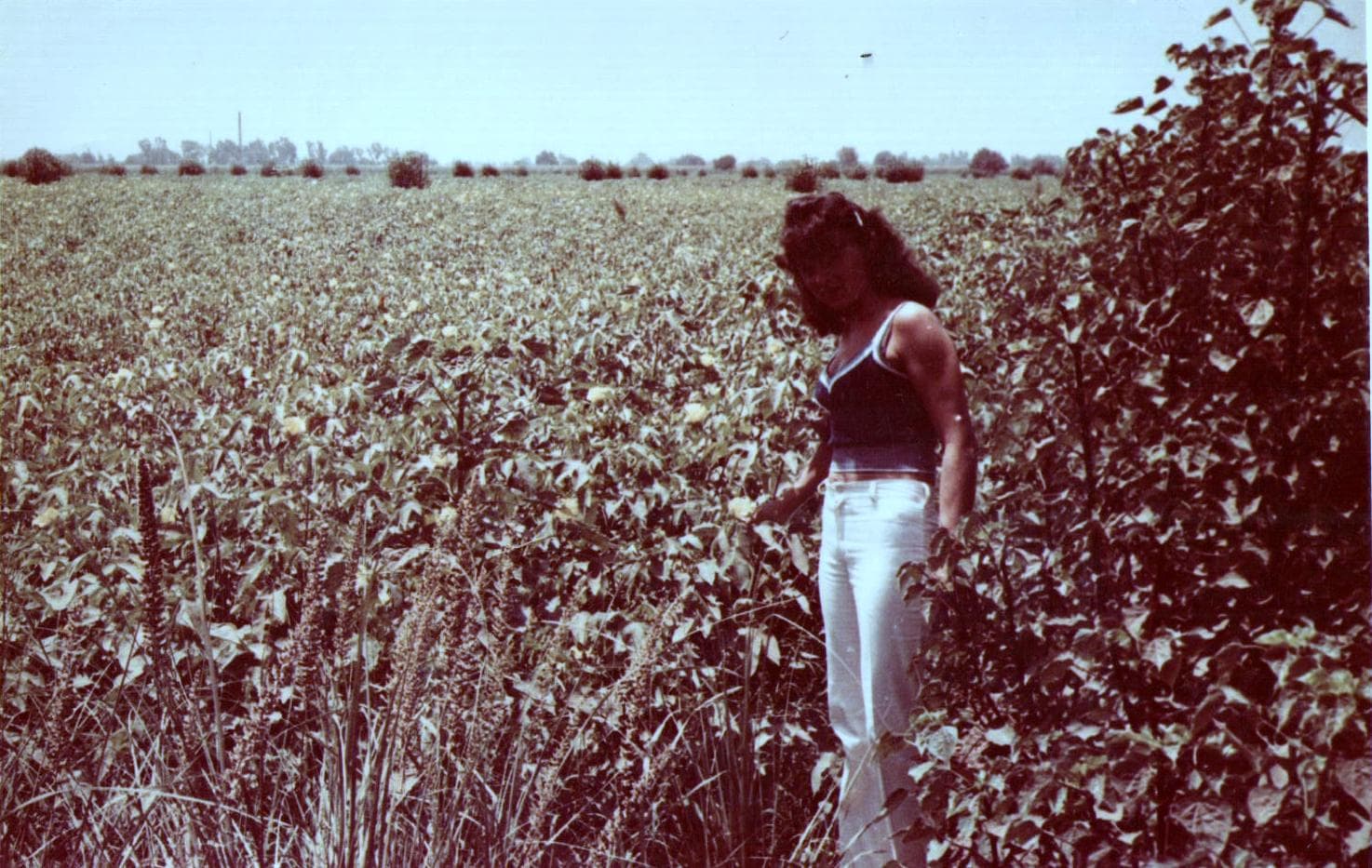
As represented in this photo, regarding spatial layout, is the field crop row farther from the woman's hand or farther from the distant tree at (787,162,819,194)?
the distant tree at (787,162,819,194)

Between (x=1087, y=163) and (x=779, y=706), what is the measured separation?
1459 mm

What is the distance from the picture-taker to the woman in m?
2.03

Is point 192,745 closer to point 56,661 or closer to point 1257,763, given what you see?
point 56,661

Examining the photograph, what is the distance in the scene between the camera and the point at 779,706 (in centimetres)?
268

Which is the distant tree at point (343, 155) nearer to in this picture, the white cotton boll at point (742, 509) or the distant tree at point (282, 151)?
the distant tree at point (282, 151)

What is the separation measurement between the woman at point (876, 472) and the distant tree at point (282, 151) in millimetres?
1623

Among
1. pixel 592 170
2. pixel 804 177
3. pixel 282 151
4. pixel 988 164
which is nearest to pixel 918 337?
pixel 988 164

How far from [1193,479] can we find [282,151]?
2.58m

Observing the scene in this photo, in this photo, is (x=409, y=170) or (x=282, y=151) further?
(x=409, y=170)

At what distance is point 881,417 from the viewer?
2105mm

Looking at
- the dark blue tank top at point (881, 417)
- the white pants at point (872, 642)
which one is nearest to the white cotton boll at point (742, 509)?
the white pants at point (872, 642)

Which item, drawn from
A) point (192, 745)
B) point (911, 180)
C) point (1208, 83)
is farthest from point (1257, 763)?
point (911, 180)

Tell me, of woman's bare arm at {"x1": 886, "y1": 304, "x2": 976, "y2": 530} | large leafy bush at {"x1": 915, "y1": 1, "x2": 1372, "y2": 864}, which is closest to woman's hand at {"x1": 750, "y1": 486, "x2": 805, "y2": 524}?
woman's bare arm at {"x1": 886, "y1": 304, "x2": 976, "y2": 530}

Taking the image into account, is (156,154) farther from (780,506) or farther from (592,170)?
(780,506)
